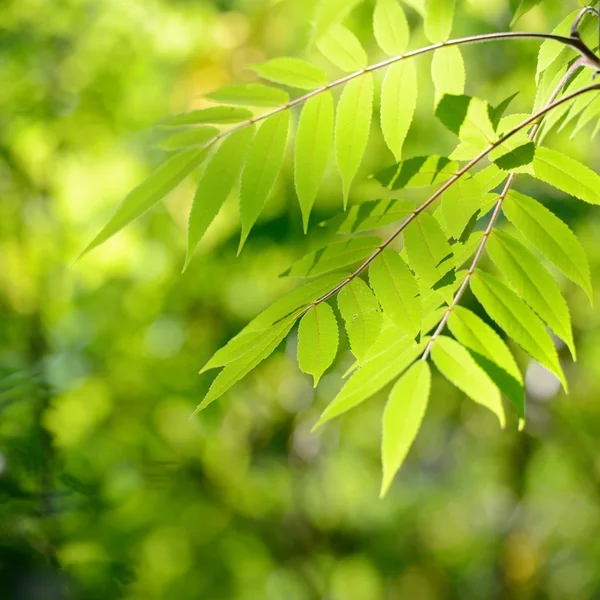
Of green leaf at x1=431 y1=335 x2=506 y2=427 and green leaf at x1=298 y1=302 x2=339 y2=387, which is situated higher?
green leaf at x1=298 y1=302 x2=339 y2=387

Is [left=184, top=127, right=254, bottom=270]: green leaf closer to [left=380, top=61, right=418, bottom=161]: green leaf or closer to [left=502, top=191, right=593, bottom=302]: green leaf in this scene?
[left=380, top=61, right=418, bottom=161]: green leaf

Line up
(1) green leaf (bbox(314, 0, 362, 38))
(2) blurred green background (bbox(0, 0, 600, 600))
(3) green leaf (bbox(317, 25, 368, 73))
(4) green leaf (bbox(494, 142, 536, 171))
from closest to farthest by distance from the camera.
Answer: (1) green leaf (bbox(314, 0, 362, 38)), (4) green leaf (bbox(494, 142, 536, 171)), (3) green leaf (bbox(317, 25, 368, 73)), (2) blurred green background (bbox(0, 0, 600, 600))

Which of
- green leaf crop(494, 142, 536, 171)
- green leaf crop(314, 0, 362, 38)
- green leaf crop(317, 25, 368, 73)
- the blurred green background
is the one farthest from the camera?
the blurred green background

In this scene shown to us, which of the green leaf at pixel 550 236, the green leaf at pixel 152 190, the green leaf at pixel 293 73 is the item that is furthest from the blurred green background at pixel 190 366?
the green leaf at pixel 550 236

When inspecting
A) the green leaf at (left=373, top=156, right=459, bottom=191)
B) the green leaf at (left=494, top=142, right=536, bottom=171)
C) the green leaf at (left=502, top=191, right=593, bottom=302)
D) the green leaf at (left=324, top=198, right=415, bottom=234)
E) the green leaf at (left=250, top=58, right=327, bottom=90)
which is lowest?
the green leaf at (left=502, top=191, right=593, bottom=302)

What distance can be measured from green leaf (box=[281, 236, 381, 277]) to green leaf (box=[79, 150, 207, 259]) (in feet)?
0.54

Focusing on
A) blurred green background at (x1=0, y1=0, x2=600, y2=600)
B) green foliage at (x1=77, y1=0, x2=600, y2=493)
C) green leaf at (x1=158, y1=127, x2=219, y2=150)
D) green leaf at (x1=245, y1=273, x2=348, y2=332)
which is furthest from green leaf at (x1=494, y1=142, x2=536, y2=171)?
blurred green background at (x1=0, y1=0, x2=600, y2=600)

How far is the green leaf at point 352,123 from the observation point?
758 mm

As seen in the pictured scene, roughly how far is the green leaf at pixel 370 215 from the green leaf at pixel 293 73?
0.53ft

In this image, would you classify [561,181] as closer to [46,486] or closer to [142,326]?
[46,486]

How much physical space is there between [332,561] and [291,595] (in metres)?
0.37

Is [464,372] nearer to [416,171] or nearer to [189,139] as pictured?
[416,171]

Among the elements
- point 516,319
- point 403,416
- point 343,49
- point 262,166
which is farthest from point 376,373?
point 343,49

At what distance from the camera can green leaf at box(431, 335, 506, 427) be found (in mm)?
685
